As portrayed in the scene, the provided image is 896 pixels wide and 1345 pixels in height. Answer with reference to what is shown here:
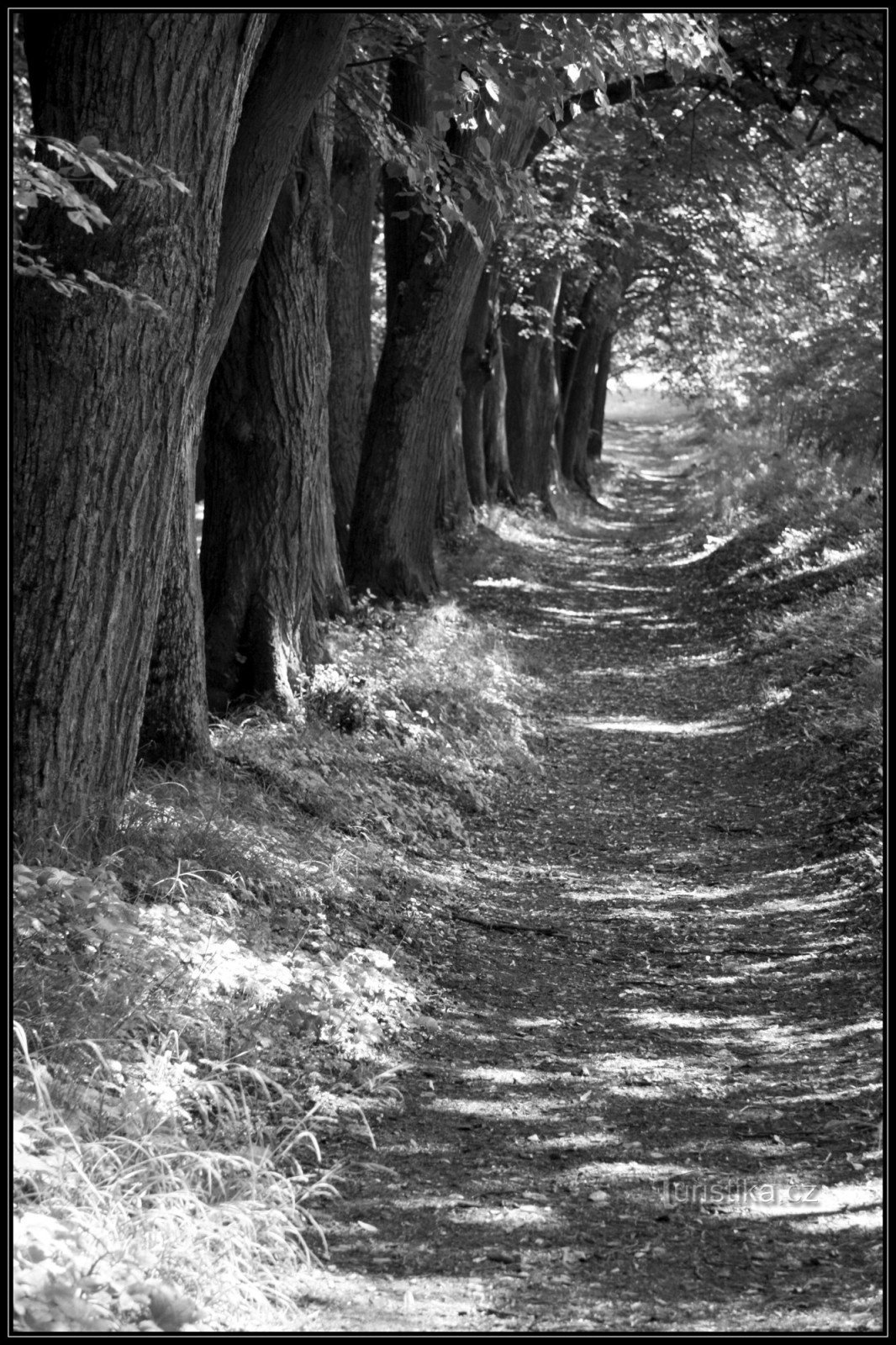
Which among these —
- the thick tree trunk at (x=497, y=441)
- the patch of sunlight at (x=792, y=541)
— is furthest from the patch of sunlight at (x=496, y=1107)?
the thick tree trunk at (x=497, y=441)

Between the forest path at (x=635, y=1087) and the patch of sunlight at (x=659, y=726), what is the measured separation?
2.49 ft

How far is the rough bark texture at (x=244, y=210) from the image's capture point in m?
6.92

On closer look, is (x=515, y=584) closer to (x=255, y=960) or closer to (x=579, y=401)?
(x=255, y=960)

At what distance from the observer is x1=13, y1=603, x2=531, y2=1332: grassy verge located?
3.38m

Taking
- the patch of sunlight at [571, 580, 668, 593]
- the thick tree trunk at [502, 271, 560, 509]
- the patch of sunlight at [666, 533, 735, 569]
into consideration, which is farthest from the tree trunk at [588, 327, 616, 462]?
the patch of sunlight at [571, 580, 668, 593]

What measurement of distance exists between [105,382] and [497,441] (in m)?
18.2

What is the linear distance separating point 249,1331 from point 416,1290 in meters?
0.56

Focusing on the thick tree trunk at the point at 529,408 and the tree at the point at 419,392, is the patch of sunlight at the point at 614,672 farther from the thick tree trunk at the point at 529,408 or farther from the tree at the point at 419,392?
the thick tree trunk at the point at 529,408

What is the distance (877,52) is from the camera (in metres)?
10.3

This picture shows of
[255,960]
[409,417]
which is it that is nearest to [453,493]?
[409,417]

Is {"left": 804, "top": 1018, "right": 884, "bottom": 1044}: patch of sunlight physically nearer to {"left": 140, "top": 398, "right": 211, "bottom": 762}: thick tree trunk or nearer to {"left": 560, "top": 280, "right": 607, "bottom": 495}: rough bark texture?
{"left": 140, "top": 398, "right": 211, "bottom": 762}: thick tree trunk

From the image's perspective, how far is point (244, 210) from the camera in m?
7.16

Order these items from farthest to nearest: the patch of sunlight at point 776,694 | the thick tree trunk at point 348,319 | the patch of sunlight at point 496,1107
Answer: the thick tree trunk at point 348,319, the patch of sunlight at point 776,694, the patch of sunlight at point 496,1107

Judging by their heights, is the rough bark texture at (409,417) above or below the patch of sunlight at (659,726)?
above
